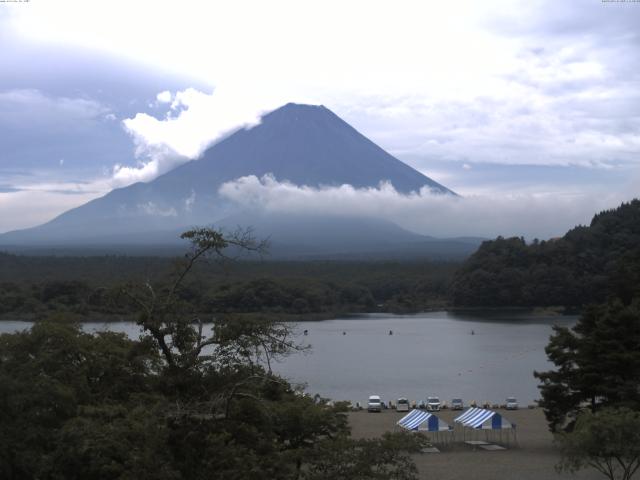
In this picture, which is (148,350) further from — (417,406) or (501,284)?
(501,284)

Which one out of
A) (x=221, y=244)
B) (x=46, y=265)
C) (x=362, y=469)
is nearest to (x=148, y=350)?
(x=221, y=244)

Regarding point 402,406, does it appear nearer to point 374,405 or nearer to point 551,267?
point 374,405

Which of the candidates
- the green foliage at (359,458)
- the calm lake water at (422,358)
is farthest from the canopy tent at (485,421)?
the green foliage at (359,458)

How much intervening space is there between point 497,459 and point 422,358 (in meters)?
16.1

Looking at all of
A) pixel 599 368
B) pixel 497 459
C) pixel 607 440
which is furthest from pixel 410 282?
pixel 607 440

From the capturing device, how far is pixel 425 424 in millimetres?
12789

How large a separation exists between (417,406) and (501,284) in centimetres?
3218

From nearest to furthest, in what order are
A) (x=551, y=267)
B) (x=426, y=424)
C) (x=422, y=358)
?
1. (x=426, y=424)
2. (x=422, y=358)
3. (x=551, y=267)

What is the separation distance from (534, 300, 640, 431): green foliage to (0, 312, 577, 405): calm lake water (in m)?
4.03

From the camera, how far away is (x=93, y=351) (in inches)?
330

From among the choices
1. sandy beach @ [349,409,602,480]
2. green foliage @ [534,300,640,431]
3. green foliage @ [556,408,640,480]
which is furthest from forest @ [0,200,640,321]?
green foliage @ [556,408,640,480]

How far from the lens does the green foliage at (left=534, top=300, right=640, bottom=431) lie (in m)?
11.7

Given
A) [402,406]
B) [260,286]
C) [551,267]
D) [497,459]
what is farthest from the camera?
[551,267]

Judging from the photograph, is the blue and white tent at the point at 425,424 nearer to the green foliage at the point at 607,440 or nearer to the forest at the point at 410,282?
the green foliage at the point at 607,440
